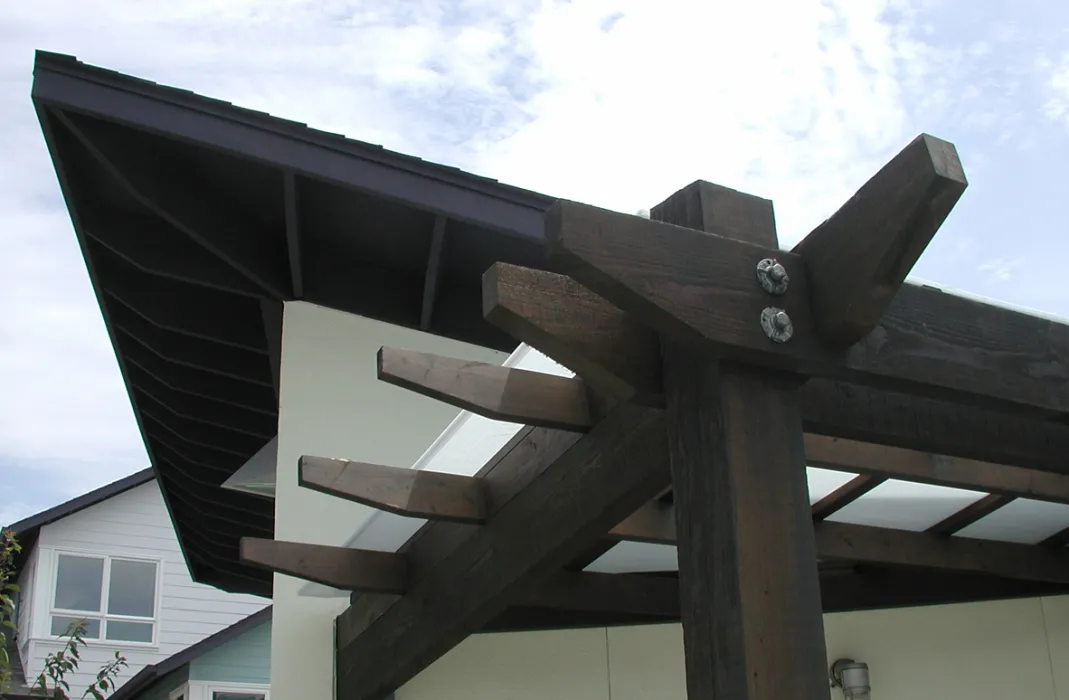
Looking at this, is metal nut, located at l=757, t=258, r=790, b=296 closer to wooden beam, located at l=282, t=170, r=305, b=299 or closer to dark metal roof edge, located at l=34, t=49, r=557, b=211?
dark metal roof edge, located at l=34, t=49, r=557, b=211

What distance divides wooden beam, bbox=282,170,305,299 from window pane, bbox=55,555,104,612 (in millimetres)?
13442

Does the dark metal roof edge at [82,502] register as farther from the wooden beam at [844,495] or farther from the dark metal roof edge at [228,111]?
the wooden beam at [844,495]

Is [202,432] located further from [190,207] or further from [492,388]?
[492,388]

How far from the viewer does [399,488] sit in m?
3.50

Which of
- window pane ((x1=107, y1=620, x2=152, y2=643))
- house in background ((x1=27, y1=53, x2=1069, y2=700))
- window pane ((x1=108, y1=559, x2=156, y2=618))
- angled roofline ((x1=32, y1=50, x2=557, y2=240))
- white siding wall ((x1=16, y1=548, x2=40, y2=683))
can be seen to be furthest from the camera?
window pane ((x1=108, y1=559, x2=156, y2=618))

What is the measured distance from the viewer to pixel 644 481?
2.67 m

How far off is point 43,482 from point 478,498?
55.3m

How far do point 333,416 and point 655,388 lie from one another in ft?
12.0

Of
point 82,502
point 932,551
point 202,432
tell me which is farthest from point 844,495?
point 82,502

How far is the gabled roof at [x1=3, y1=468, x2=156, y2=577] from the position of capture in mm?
17391

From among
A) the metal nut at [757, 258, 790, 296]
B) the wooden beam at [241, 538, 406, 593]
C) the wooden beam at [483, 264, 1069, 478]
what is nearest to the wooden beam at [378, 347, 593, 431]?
the wooden beam at [483, 264, 1069, 478]

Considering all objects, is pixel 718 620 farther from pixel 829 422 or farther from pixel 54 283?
pixel 54 283

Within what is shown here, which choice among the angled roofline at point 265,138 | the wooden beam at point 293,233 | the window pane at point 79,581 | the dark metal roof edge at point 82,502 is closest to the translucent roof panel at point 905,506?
the angled roofline at point 265,138

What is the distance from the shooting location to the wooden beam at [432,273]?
5594 millimetres
